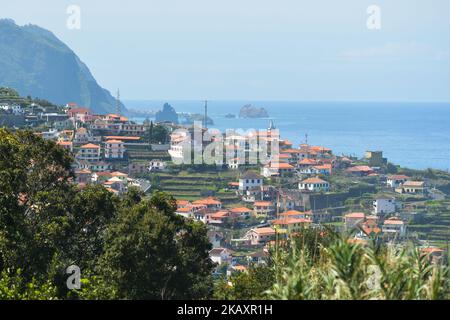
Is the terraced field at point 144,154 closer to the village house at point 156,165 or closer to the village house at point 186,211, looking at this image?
the village house at point 156,165

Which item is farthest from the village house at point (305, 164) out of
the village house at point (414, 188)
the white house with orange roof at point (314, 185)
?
the village house at point (414, 188)

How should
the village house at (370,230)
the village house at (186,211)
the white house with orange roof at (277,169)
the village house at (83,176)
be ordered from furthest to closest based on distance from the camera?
the white house with orange roof at (277,169) < the village house at (83,176) < the village house at (186,211) < the village house at (370,230)

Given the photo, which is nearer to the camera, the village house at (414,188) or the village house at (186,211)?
the village house at (186,211)

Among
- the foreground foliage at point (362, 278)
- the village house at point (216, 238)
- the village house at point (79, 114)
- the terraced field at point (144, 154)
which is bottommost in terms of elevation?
the village house at point (216, 238)

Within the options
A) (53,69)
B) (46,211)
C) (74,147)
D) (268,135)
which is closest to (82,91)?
(53,69)

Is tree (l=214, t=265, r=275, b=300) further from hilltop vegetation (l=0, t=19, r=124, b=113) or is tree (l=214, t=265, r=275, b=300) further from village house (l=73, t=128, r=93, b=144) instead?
hilltop vegetation (l=0, t=19, r=124, b=113)

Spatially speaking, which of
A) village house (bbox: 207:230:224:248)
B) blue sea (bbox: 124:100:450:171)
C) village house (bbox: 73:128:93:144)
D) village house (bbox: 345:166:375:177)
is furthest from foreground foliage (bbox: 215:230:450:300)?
blue sea (bbox: 124:100:450:171)
